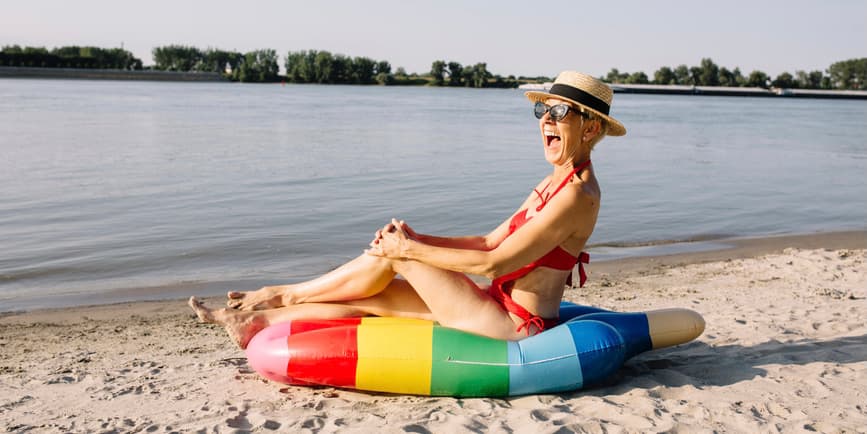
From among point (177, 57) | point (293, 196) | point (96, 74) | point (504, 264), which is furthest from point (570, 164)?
point (177, 57)

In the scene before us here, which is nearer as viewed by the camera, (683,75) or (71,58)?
(71,58)

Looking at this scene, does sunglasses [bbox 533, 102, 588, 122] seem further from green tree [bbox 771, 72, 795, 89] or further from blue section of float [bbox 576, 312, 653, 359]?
green tree [bbox 771, 72, 795, 89]

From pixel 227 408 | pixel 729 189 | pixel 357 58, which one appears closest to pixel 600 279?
pixel 227 408

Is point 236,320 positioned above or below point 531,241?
below

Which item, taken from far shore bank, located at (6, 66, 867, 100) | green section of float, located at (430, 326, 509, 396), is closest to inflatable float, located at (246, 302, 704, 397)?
green section of float, located at (430, 326, 509, 396)

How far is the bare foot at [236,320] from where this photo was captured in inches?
195

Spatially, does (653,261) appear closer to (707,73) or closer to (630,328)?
(630,328)

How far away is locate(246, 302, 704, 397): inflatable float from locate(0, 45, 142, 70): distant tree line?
4384 inches

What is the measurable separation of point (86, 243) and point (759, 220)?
10.1 m

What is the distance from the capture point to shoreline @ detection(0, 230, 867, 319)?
7906mm

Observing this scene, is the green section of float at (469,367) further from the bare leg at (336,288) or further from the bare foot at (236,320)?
the bare foot at (236,320)

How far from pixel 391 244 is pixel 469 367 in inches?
30.8

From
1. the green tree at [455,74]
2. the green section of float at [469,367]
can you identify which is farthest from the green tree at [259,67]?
the green section of float at [469,367]

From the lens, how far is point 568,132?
4547 mm
